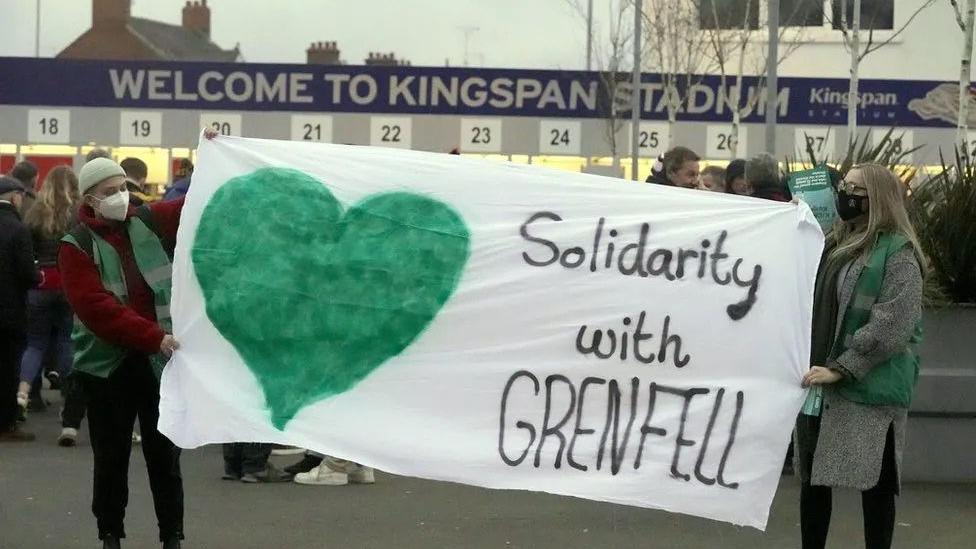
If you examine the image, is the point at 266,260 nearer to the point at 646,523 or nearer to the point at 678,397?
the point at 678,397

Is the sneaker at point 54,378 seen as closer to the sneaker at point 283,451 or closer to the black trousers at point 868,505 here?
the sneaker at point 283,451

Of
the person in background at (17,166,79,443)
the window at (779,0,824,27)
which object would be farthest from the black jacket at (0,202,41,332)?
the window at (779,0,824,27)

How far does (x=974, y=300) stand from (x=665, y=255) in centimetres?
386

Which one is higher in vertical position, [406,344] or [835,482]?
[406,344]

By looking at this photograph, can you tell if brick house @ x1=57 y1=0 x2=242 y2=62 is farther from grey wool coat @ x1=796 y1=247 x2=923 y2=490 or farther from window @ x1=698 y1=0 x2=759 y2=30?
grey wool coat @ x1=796 y1=247 x2=923 y2=490

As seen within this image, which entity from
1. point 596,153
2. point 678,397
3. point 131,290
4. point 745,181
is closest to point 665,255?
point 678,397

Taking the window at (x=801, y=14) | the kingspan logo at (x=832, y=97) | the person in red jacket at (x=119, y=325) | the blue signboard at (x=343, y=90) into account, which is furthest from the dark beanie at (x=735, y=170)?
the window at (x=801, y=14)

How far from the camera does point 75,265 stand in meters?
6.54

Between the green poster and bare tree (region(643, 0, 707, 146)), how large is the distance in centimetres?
3547

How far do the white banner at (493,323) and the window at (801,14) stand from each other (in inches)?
1607

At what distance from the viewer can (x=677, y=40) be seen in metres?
45.2

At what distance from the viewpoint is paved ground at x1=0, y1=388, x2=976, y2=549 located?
7.73 m

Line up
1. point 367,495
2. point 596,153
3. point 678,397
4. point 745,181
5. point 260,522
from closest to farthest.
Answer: point 678,397 → point 260,522 → point 367,495 → point 745,181 → point 596,153

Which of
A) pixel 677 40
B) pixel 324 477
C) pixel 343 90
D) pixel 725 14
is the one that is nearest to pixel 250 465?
pixel 324 477
